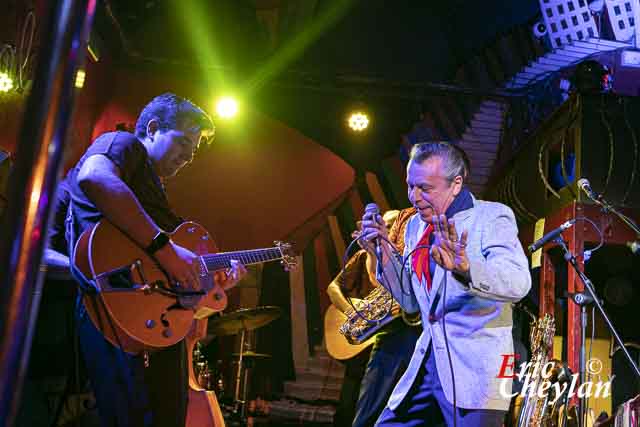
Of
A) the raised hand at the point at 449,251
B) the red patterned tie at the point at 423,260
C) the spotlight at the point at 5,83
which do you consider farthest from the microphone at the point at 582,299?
the spotlight at the point at 5,83

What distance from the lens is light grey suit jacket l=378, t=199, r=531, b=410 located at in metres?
2.59

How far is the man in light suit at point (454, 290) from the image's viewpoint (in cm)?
257

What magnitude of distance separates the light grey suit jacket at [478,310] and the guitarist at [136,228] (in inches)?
42.4

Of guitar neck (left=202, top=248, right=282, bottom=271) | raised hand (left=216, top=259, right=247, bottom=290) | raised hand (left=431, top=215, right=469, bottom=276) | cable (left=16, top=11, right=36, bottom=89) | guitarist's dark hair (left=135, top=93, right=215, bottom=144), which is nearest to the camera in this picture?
raised hand (left=431, top=215, right=469, bottom=276)

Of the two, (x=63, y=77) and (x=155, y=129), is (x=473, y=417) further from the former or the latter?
(x=63, y=77)

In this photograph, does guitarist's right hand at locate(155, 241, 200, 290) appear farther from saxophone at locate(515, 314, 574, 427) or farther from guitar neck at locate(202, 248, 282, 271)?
saxophone at locate(515, 314, 574, 427)

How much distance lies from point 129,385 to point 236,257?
3.59ft

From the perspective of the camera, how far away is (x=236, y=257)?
3748 mm

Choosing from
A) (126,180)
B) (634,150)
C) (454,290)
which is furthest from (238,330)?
(454,290)

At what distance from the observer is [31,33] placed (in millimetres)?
4875

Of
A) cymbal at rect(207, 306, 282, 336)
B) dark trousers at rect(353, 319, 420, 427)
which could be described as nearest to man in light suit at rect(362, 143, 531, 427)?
dark trousers at rect(353, 319, 420, 427)

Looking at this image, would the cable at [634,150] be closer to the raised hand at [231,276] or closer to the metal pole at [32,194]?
the raised hand at [231,276]

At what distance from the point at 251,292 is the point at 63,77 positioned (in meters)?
10.2

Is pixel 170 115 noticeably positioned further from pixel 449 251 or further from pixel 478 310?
pixel 478 310
